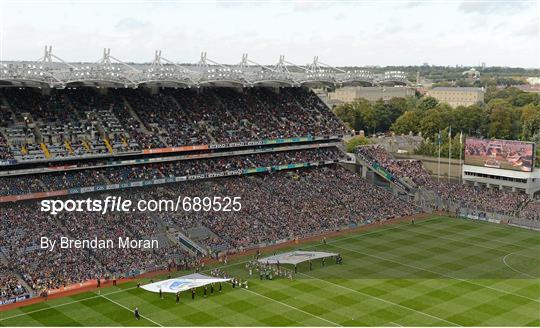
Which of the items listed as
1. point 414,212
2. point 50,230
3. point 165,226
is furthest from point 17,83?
point 414,212

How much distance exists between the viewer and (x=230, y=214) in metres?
53.5

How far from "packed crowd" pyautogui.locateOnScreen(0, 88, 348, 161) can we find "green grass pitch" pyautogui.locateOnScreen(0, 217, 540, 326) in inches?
629

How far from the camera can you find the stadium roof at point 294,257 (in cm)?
4281

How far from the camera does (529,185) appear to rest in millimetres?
64438

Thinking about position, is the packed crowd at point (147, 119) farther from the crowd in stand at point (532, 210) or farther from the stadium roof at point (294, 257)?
the crowd in stand at point (532, 210)

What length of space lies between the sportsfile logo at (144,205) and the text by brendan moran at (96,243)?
13.4 ft

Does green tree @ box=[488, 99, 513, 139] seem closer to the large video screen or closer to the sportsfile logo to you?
the large video screen

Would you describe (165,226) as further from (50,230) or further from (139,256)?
(50,230)

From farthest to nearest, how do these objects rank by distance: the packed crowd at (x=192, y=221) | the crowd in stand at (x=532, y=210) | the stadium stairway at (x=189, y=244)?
the crowd in stand at (x=532, y=210)
the stadium stairway at (x=189, y=244)
the packed crowd at (x=192, y=221)

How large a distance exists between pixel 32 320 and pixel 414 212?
4080 centimetres

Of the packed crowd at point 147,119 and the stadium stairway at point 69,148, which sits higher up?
the packed crowd at point 147,119

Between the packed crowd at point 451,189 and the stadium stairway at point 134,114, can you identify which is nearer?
the stadium stairway at point 134,114

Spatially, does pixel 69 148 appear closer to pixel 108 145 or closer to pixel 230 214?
pixel 108 145

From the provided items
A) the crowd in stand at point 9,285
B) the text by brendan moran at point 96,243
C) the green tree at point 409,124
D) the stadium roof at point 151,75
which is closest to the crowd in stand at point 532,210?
the stadium roof at point 151,75
